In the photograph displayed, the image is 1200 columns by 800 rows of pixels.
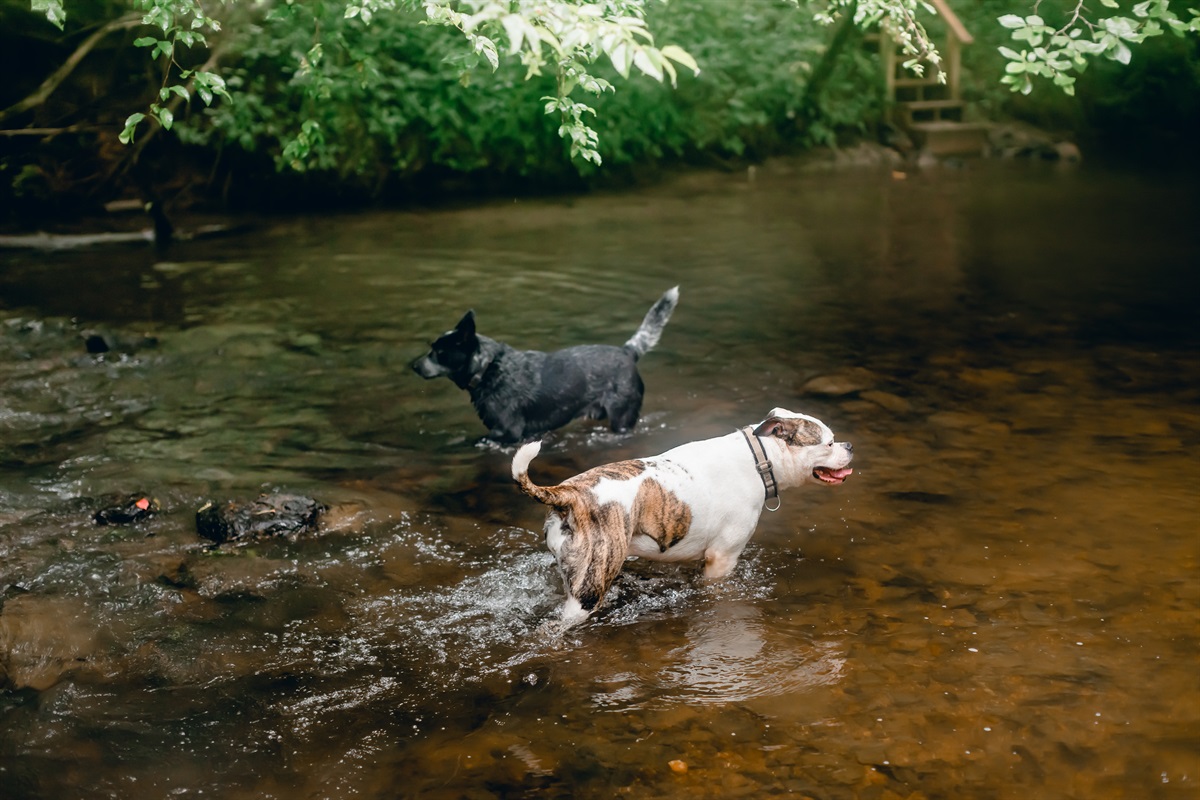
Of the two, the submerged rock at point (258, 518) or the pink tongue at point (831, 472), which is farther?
the submerged rock at point (258, 518)

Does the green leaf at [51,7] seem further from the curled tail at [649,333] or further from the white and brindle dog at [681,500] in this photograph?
the curled tail at [649,333]

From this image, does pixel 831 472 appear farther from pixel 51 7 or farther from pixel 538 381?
pixel 51 7

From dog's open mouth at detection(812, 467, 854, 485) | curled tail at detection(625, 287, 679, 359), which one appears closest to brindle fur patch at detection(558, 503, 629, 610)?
dog's open mouth at detection(812, 467, 854, 485)

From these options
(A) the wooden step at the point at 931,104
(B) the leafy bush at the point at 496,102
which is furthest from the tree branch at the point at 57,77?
(A) the wooden step at the point at 931,104

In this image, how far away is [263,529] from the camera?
19.7 feet

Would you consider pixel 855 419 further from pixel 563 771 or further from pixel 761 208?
pixel 761 208

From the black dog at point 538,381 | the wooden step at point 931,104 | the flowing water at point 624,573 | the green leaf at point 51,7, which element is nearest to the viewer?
the flowing water at point 624,573

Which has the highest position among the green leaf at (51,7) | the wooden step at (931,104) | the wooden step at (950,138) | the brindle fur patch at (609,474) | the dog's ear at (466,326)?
the wooden step at (931,104)

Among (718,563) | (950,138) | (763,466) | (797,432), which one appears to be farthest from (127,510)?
(950,138)

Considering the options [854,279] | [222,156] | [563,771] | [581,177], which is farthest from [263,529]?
[581,177]

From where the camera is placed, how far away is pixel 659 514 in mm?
5035

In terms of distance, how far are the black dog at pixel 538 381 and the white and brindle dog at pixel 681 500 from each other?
2179 mm

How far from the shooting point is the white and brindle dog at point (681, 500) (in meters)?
4.79

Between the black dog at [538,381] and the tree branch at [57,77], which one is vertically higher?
the tree branch at [57,77]
